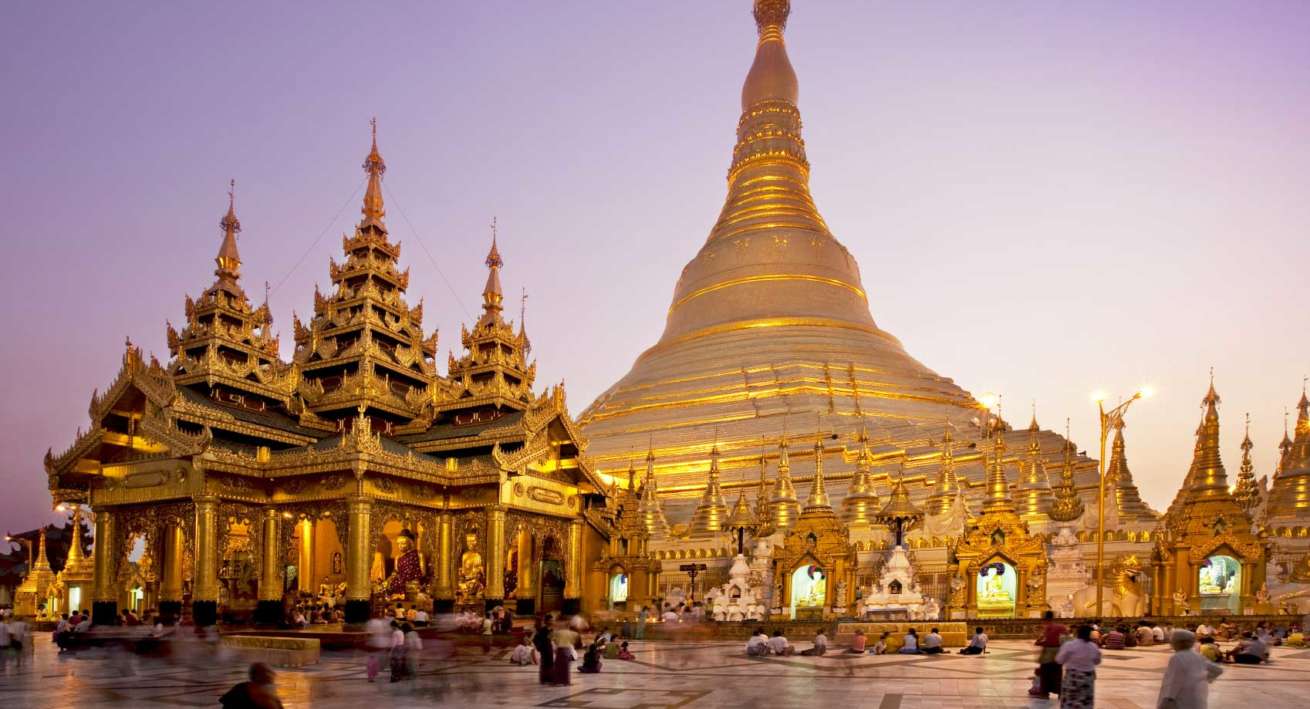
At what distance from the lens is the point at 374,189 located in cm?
3209

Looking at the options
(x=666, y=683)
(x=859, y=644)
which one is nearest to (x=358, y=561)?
(x=859, y=644)

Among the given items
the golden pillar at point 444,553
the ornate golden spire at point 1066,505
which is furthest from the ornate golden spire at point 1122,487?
the golden pillar at point 444,553

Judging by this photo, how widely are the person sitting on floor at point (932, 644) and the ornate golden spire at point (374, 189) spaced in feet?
68.8

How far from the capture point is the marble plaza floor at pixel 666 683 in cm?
1177

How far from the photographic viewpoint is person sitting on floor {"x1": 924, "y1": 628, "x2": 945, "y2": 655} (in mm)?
18391

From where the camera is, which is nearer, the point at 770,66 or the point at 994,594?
the point at 994,594

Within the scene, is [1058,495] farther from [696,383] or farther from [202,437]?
[202,437]

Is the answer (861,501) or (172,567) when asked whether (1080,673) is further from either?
(861,501)

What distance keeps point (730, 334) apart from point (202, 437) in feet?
103

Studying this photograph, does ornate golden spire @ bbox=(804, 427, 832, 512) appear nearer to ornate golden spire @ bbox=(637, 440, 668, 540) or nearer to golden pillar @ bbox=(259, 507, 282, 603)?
ornate golden spire @ bbox=(637, 440, 668, 540)

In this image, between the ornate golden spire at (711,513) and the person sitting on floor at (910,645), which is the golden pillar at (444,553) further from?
the person sitting on floor at (910,645)

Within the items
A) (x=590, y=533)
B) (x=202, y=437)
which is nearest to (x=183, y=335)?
(x=202, y=437)

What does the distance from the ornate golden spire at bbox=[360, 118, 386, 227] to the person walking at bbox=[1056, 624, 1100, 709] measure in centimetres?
2610

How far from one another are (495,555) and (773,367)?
75.6 feet
